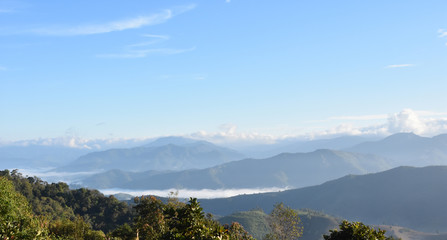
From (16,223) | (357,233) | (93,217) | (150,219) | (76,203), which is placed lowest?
(93,217)

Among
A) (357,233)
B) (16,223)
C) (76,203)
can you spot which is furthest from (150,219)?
(76,203)

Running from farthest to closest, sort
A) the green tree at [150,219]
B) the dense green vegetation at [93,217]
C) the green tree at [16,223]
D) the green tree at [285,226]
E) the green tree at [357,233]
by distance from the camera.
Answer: the green tree at [285,226] < the green tree at [150,219] < the green tree at [357,233] < the green tree at [16,223] < the dense green vegetation at [93,217]

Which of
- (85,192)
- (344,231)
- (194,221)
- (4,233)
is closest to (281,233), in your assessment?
(344,231)

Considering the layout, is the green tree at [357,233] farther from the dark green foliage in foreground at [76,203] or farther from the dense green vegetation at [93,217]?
→ the dark green foliage in foreground at [76,203]

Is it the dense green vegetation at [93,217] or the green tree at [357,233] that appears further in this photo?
the green tree at [357,233]

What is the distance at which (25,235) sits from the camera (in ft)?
103

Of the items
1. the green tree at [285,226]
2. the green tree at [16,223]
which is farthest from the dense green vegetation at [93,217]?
the green tree at [285,226]

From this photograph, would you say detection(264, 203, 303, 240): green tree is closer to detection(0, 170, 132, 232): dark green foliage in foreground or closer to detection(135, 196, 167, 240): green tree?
detection(135, 196, 167, 240): green tree

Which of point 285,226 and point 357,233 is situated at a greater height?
point 357,233

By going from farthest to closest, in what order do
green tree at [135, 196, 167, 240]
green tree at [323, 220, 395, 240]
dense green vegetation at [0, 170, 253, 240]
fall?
green tree at [135, 196, 167, 240] → green tree at [323, 220, 395, 240] → dense green vegetation at [0, 170, 253, 240]

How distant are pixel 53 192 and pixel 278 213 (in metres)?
121

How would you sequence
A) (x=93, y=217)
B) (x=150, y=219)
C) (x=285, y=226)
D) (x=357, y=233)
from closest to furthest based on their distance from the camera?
(x=357, y=233)
(x=150, y=219)
(x=285, y=226)
(x=93, y=217)

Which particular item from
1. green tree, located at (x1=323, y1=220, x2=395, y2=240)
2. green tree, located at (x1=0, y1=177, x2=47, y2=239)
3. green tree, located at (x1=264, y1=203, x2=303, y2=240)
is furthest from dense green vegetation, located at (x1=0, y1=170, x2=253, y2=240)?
green tree, located at (x1=264, y1=203, x2=303, y2=240)

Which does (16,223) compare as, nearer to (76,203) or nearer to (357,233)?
(357,233)
